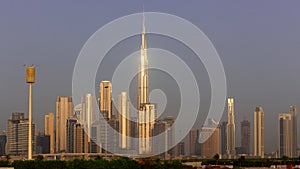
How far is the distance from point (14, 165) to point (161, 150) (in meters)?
104

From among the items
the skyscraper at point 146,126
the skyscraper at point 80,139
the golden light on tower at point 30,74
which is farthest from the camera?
the skyscraper at point 80,139

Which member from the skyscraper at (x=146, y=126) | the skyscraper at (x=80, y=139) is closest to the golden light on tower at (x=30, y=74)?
the skyscraper at (x=146, y=126)

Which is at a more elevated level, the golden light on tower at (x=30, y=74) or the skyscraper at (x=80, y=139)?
the golden light on tower at (x=30, y=74)

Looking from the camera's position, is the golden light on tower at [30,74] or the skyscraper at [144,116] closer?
the golden light on tower at [30,74]

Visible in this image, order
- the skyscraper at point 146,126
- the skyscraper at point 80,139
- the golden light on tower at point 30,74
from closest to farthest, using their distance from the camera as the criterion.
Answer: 1. the golden light on tower at point 30,74
2. the skyscraper at point 146,126
3. the skyscraper at point 80,139

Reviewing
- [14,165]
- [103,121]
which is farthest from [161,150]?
[14,165]

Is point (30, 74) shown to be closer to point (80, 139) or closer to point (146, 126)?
point (146, 126)

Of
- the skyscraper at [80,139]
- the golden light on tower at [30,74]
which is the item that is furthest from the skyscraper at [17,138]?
the golden light on tower at [30,74]

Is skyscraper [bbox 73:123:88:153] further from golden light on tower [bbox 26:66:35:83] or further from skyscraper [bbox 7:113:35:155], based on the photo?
golden light on tower [bbox 26:66:35:83]

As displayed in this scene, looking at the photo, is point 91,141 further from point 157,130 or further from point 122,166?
point 122,166

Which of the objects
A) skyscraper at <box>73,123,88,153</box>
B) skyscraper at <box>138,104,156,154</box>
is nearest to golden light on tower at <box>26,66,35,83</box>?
skyscraper at <box>138,104,156,154</box>

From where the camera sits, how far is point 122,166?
45.2 m

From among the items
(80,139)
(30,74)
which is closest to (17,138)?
(80,139)

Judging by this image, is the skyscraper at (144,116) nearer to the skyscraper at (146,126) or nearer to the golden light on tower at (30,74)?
the skyscraper at (146,126)
